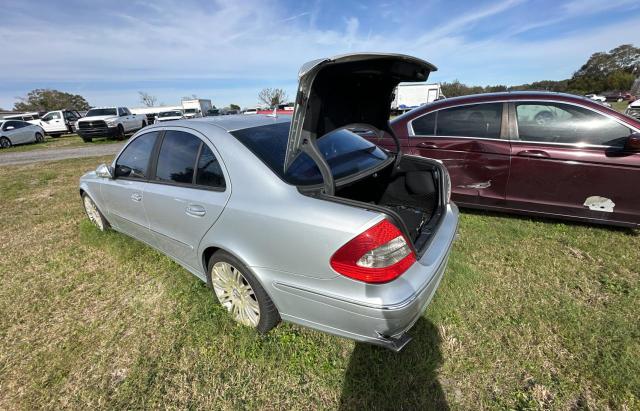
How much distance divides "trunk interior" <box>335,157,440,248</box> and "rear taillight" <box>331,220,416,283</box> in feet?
2.79

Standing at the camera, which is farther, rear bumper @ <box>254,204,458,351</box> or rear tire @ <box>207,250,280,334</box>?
rear tire @ <box>207,250,280,334</box>

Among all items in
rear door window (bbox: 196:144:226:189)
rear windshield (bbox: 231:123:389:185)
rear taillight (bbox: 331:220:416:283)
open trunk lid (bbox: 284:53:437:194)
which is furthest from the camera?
rear door window (bbox: 196:144:226:189)

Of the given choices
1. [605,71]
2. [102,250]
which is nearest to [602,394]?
[102,250]

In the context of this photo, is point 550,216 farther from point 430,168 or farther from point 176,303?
point 176,303

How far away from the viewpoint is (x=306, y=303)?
1.84 m

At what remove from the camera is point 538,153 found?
346 centimetres

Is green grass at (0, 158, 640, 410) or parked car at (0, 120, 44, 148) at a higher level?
parked car at (0, 120, 44, 148)

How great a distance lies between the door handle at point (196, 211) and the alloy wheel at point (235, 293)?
38 centimetres

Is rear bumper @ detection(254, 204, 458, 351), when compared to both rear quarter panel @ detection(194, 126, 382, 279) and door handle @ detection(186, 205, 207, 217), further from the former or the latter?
door handle @ detection(186, 205, 207, 217)

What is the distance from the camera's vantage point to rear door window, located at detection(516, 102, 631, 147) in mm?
3252

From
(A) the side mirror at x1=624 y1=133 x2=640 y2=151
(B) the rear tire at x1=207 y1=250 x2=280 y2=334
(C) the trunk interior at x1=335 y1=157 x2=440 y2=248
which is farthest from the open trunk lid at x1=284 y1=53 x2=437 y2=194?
(A) the side mirror at x1=624 y1=133 x2=640 y2=151

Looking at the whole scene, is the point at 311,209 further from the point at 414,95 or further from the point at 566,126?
the point at 414,95

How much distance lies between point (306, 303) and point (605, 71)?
304 feet

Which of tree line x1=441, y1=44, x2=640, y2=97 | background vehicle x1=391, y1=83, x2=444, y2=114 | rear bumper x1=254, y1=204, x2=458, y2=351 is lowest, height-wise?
rear bumper x1=254, y1=204, x2=458, y2=351
